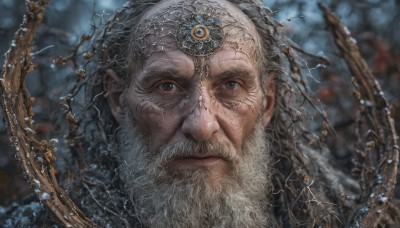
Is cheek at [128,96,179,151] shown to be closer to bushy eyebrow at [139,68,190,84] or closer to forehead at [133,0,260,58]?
bushy eyebrow at [139,68,190,84]

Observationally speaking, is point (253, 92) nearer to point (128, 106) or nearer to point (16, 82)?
point (128, 106)

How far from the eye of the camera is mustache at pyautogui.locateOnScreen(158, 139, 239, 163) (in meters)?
2.65

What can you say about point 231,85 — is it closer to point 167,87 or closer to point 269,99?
point 167,87

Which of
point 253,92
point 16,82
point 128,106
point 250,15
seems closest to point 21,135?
point 16,82

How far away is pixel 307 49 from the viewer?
411 centimetres

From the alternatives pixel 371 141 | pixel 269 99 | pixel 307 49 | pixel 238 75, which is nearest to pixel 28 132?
pixel 238 75

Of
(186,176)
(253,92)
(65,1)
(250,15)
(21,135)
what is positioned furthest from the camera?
(65,1)

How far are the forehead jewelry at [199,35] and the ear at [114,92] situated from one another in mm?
528

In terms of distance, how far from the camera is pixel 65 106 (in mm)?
2838

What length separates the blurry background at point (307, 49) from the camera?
3.88m

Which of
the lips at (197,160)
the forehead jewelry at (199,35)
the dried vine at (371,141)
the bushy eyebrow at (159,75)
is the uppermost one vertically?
the forehead jewelry at (199,35)

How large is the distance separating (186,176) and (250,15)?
100 cm

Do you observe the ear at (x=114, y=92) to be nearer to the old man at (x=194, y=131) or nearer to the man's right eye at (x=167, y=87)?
the old man at (x=194, y=131)

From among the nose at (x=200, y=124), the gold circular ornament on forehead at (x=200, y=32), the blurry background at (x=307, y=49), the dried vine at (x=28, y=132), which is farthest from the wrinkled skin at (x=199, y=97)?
the blurry background at (x=307, y=49)
